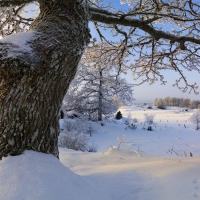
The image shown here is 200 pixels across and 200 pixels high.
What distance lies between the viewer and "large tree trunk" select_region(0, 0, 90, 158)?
133 centimetres

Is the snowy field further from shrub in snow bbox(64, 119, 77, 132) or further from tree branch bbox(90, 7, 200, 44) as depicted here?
shrub in snow bbox(64, 119, 77, 132)

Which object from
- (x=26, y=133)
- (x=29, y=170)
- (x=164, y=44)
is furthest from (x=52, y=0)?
(x=164, y=44)

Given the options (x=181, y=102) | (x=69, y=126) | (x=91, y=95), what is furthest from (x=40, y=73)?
(x=181, y=102)

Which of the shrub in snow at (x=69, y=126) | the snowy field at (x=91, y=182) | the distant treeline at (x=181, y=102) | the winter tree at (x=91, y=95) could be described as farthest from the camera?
the distant treeline at (x=181, y=102)

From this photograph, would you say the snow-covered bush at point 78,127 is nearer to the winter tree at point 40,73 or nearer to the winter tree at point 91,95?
the winter tree at point 91,95

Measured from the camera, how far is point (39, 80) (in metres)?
1.40

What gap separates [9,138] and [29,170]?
294 millimetres

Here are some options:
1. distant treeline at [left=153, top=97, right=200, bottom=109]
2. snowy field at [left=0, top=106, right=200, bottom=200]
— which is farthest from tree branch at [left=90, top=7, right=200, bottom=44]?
distant treeline at [left=153, top=97, right=200, bottom=109]

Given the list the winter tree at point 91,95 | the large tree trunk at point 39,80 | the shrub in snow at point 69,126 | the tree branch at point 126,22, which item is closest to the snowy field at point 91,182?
the large tree trunk at point 39,80

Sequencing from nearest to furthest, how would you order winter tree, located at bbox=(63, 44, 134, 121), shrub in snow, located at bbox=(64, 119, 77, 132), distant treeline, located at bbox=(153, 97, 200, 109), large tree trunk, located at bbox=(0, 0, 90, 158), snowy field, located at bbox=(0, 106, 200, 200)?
snowy field, located at bbox=(0, 106, 200, 200) → large tree trunk, located at bbox=(0, 0, 90, 158) → shrub in snow, located at bbox=(64, 119, 77, 132) → winter tree, located at bbox=(63, 44, 134, 121) → distant treeline, located at bbox=(153, 97, 200, 109)

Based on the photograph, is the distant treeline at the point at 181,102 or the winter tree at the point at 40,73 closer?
the winter tree at the point at 40,73

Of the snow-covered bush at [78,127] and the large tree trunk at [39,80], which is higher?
the large tree trunk at [39,80]

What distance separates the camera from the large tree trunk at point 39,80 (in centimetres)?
133

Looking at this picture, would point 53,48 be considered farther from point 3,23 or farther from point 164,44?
point 164,44
